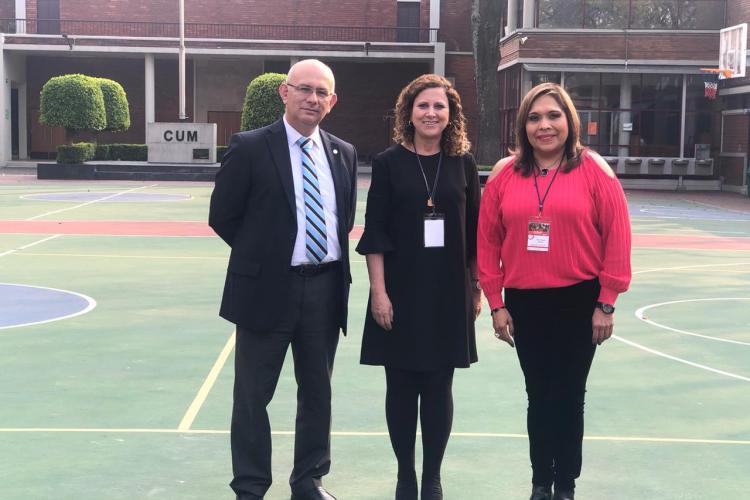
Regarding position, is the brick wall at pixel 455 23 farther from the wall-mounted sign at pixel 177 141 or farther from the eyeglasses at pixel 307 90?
the eyeglasses at pixel 307 90

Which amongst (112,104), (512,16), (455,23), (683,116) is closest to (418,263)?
(683,116)

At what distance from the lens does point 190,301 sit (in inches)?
437

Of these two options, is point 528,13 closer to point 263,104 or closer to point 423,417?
point 263,104

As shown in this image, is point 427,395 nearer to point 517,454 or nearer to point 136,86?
point 517,454

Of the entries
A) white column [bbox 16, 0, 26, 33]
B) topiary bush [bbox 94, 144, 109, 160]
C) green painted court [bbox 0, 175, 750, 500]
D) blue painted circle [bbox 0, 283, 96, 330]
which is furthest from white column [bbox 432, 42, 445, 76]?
blue painted circle [bbox 0, 283, 96, 330]

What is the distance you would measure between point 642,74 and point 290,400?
3057 centimetres

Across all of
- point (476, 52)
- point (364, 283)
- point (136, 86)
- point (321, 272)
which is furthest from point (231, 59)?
point (321, 272)

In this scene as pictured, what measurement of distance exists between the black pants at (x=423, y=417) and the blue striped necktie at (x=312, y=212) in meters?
0.63

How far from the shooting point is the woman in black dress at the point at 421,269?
4852 mm

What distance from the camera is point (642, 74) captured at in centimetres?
3538

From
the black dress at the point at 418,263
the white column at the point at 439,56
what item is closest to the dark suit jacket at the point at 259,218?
the black dress at the point at 418,263

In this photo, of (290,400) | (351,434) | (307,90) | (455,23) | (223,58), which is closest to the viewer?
(307,90)

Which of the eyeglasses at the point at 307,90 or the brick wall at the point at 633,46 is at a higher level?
the brick wall at the point at 633,46

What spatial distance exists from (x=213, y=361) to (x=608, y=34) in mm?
29564
